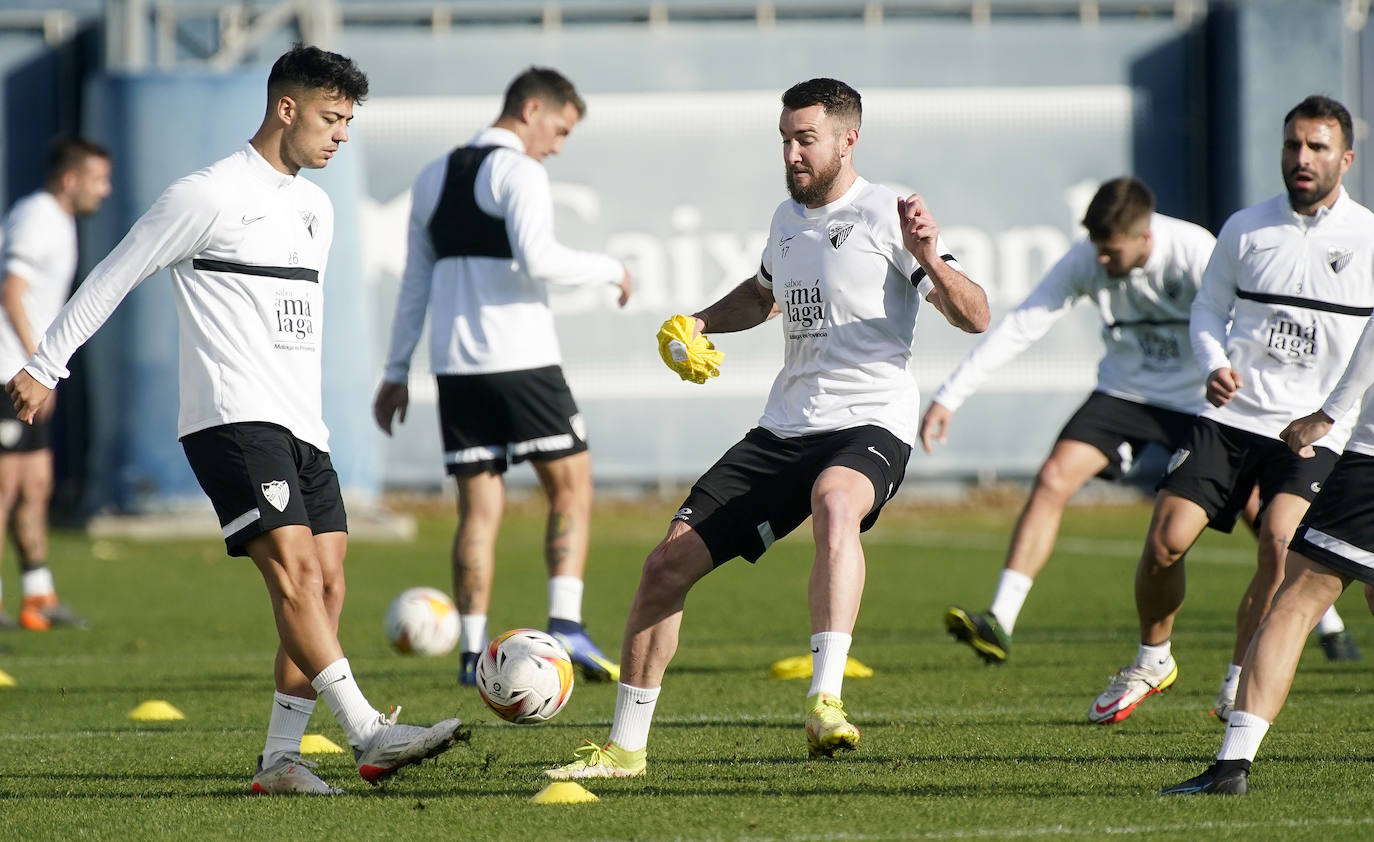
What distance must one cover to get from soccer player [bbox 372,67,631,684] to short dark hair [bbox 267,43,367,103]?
251cm

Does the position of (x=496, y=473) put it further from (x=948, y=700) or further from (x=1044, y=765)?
(x=1044, y=765)

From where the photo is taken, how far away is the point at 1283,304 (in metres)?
6.70

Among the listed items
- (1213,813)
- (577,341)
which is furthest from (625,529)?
(1213,813)

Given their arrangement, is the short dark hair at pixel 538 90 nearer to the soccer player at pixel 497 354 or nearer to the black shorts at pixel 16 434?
the soccer player at pixel 497 354

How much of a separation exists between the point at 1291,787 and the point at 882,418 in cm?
172

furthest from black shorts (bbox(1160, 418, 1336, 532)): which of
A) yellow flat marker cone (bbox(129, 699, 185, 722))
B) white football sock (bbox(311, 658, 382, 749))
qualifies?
yellow flat marker cone (bbox(129, 699, 185, 722))

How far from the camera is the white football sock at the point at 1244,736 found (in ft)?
16.7

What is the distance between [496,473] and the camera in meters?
8.42

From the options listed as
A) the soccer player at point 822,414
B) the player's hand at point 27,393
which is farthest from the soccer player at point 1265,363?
the player's hand at point 27,393

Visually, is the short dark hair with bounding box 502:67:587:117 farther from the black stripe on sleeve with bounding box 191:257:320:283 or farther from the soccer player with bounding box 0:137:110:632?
the soccer player with bounding box 0:137:110:632

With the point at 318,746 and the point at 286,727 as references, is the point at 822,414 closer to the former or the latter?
the point at 286,727

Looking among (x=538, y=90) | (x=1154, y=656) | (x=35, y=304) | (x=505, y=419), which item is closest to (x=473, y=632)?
(x=505, y=419)

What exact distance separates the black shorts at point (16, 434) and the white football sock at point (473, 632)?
3827 mm

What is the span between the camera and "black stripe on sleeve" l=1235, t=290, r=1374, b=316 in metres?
6.62
